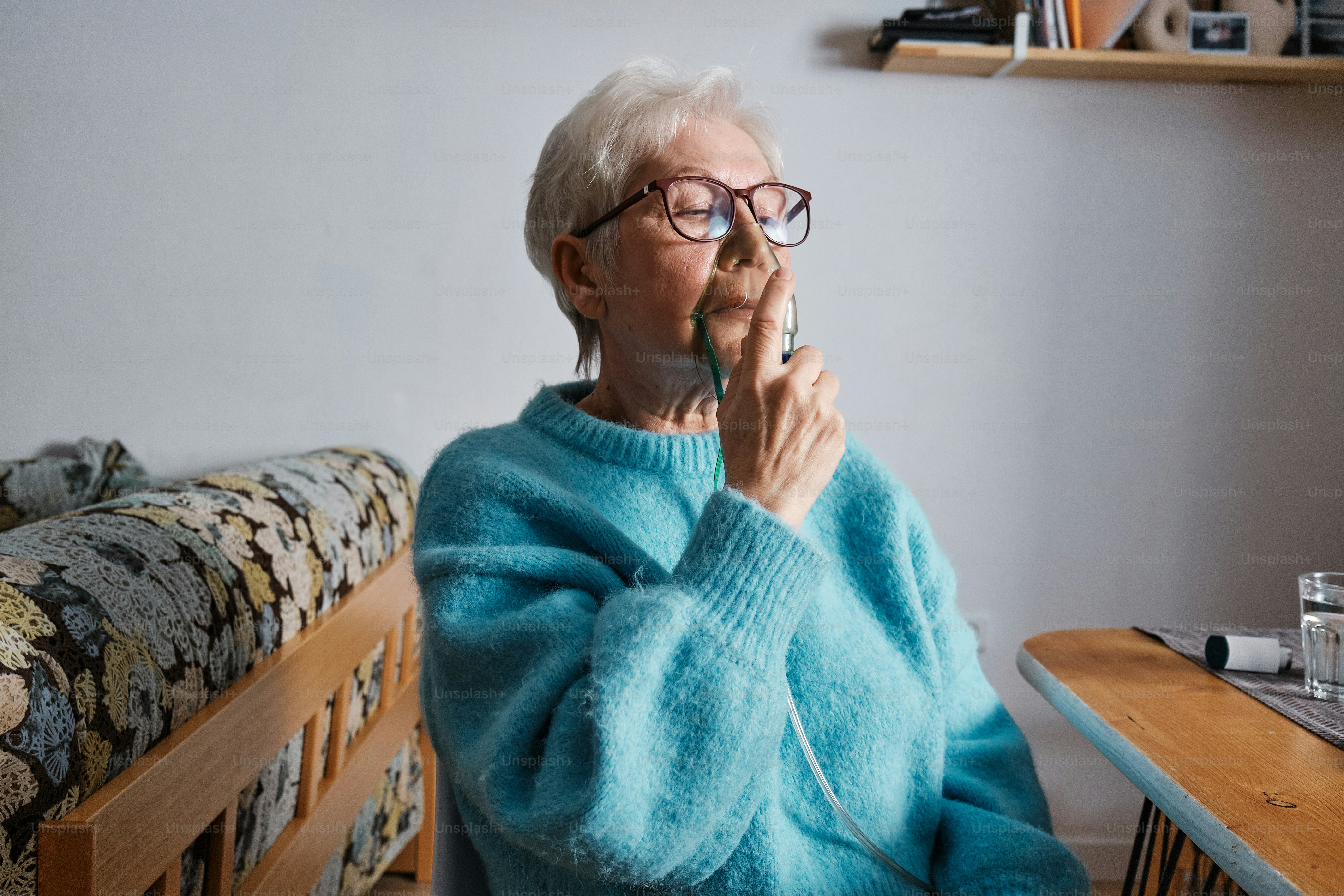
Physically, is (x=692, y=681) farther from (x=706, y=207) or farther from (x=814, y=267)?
(x=814, y=267)

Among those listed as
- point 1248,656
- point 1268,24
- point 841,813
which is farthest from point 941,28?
point 841,813

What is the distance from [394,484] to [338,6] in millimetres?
1183

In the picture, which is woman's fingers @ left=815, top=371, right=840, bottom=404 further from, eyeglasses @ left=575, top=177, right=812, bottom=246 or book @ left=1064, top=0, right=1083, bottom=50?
book @ left=1064, top=0, right=1083, bottom=50

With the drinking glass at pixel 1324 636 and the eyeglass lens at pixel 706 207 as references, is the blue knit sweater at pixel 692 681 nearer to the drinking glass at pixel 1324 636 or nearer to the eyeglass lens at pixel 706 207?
the eyeglass lens at pixel 706 207

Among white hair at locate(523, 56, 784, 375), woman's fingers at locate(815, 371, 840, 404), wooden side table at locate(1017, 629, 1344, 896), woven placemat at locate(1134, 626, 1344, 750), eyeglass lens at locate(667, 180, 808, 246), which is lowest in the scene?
wooden side table at locate(1017, 629, 1344, 896)

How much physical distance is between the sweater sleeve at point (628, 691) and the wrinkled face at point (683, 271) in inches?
9.8

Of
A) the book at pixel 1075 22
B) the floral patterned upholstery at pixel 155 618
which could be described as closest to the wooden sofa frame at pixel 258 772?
the floral patterned upholstery at pixel 155 618

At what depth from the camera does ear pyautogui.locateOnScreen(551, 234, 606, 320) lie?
1123 millimetres

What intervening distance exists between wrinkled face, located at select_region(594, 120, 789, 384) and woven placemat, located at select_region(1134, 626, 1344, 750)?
78 cm

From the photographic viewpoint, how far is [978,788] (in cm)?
102

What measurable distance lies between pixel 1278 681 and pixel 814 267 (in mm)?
1429

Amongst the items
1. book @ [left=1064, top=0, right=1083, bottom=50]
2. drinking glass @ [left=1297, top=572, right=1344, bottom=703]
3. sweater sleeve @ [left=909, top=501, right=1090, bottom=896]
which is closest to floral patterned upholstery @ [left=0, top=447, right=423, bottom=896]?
sweater sleeve @ [left=909, top=501, right=1090, bottom=896]

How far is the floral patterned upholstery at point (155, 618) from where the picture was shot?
0.85 m

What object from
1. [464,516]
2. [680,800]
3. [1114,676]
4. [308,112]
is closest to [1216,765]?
[1114,676]
